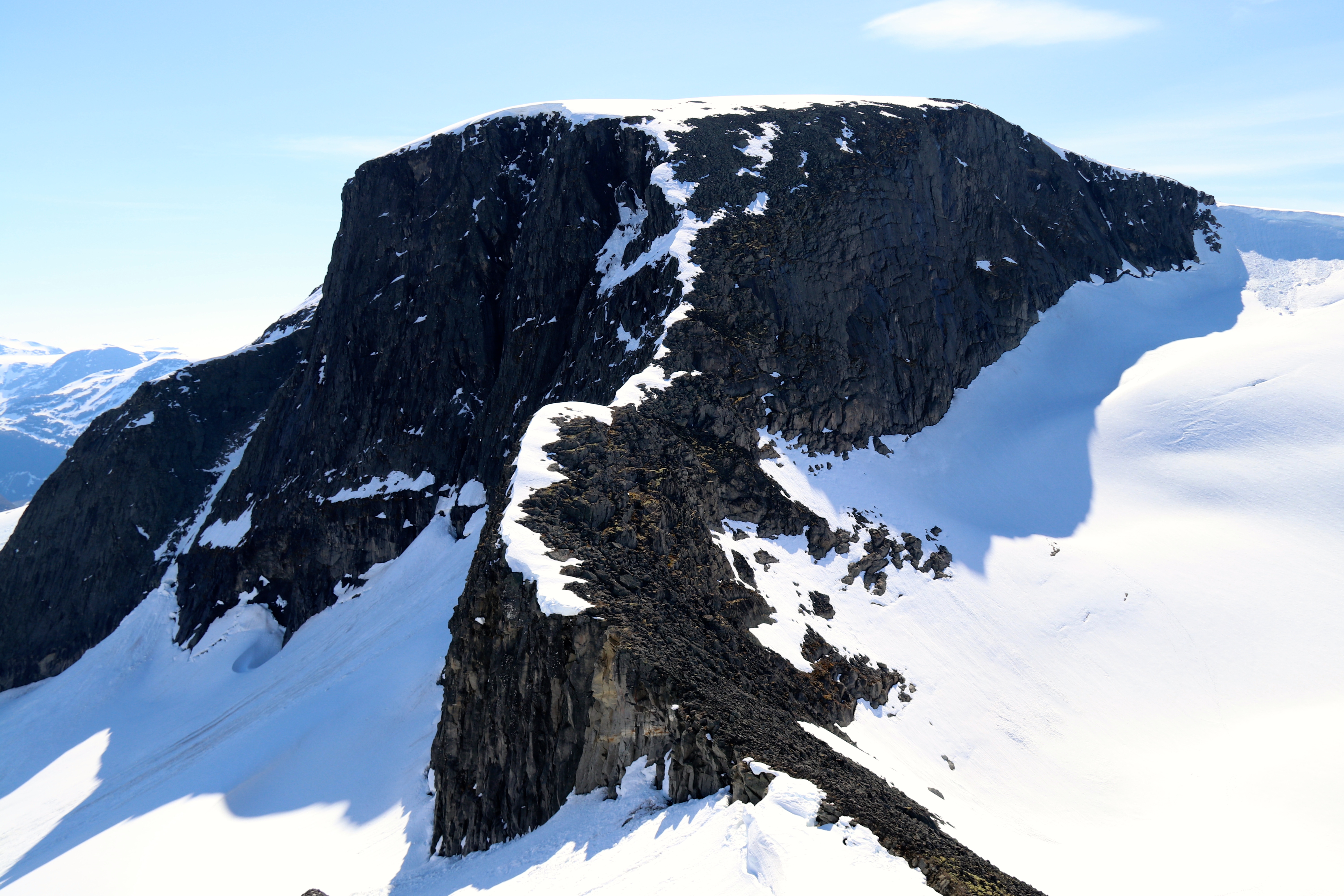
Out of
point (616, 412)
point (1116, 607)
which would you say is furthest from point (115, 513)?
point (1116, 607)

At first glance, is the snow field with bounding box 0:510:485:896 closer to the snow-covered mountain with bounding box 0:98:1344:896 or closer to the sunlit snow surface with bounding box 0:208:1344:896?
the sunlit snow surface with bounding box 0:208:1344:896

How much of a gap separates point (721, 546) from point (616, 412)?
21.7 ft

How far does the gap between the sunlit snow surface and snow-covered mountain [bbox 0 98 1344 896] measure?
0.19 meters

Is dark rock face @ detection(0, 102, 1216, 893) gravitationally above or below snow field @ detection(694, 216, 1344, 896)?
above

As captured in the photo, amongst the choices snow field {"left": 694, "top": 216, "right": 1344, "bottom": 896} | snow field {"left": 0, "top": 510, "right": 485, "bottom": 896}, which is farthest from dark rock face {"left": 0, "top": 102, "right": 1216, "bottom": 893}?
snow field {"left": 0, "top": 510, "right": 485, "bottom": 896}

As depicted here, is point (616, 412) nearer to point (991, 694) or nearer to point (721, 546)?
point (721, 546)

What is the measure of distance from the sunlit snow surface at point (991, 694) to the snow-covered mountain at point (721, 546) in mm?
187

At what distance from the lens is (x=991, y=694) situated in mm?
29219

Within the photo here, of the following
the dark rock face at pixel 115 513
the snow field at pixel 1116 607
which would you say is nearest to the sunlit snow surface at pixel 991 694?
the snow field at pixel 1116 607

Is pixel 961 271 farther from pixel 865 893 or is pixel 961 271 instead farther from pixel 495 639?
pixel 865 893

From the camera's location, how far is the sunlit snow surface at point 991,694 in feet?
67.9

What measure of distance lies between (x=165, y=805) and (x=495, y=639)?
980 inches

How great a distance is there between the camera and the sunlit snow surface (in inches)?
815

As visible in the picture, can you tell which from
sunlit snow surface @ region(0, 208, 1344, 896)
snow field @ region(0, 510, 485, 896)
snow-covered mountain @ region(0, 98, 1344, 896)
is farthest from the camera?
snow field @ region(0, 510, 485, 896)
